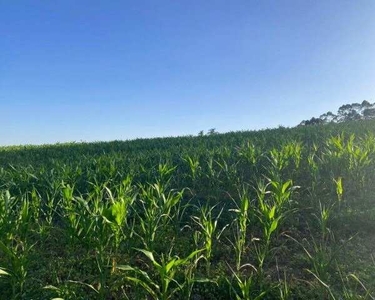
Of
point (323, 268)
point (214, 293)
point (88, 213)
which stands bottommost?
point (214, 293)

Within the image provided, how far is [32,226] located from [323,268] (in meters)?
2.99

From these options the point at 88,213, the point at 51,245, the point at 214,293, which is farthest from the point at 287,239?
the point at 51,245

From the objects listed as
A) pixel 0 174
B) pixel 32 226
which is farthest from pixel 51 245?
pixel 0 174

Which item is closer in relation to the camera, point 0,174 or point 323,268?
point 323,268

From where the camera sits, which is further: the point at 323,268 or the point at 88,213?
the point at 88,213

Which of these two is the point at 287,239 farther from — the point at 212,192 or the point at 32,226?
the point at 32,226

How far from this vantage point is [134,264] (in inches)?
120

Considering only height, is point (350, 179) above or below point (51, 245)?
above

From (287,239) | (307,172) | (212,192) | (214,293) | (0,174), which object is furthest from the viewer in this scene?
(0,174)

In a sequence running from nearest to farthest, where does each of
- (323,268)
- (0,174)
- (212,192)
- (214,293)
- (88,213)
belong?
(323,268) < (214,293) < (88,213) < (212,192) < (0,174)

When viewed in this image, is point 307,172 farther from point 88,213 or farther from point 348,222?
point 88,213

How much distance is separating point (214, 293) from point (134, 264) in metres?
0.81

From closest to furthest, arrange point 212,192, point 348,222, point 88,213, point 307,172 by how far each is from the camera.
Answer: point 88,213
point 348,222
point 212,192
point 307,172

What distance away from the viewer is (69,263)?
123 inches
